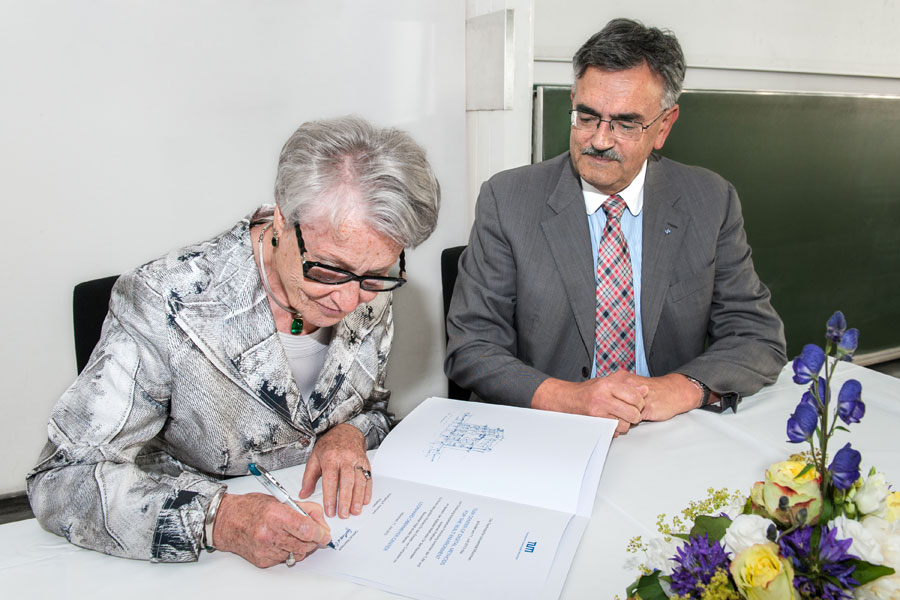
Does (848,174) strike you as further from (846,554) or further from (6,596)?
(6,596)

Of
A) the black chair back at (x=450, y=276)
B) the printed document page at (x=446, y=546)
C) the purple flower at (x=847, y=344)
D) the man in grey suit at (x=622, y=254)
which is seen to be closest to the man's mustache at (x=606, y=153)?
the man in grey suit at (x=622, y=254)

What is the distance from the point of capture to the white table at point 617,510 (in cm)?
84

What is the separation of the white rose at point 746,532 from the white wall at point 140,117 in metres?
2.15

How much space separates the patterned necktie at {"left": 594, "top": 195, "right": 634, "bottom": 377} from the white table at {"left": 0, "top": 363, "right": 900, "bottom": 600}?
34cm

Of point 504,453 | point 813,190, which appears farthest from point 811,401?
point 813,190

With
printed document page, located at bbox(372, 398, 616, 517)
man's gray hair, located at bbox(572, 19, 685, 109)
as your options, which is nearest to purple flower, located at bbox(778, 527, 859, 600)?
printed document page, located at bbox(372, 398, 616, 517)

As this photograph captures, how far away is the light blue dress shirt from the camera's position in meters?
1.68

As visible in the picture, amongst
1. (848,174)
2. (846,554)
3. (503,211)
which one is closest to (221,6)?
(503,211)

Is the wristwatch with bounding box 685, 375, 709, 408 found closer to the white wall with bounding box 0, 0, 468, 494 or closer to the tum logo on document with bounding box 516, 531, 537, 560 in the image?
the tum logo on document with bounding box 516, 531, 537, 560

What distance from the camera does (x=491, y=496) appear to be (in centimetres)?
101

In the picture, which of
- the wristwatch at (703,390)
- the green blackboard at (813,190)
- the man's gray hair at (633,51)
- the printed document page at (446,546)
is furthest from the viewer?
the green blackboard at (813,190)

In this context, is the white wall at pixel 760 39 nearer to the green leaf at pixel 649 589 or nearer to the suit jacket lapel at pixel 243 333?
the suit jacket lapel at pixel 243 333

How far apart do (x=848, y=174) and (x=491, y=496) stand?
137 inches

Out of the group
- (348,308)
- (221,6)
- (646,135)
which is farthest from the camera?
(221,6)
